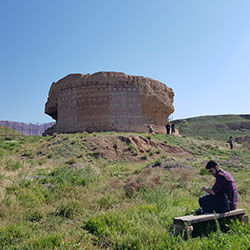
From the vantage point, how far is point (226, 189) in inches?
181

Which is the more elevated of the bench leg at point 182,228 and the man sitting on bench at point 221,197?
the man sitting on bench at point 221,197

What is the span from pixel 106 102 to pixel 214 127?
143 feet

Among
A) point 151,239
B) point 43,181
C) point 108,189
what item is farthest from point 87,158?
point 151,239

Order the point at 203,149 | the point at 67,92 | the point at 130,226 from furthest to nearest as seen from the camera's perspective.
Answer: the point at 67,92 < the point at 203,149 < the point at 130,226

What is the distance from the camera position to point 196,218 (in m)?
4.17

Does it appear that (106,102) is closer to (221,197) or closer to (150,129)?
(150,129)

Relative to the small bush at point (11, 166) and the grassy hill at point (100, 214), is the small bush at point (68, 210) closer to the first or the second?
the grassy hill at point (100, 214)

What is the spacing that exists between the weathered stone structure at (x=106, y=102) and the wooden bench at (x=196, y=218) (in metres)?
17.6

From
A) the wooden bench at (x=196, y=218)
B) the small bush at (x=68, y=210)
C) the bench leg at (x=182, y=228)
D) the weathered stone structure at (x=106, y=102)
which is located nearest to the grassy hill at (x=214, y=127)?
the weathered stone structure at (x=106, y=102)

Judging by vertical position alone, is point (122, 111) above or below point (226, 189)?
above

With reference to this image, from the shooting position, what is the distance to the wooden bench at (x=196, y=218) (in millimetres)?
4035

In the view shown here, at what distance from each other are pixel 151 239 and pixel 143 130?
19.3m

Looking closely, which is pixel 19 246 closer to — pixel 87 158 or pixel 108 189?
pixel 108 189

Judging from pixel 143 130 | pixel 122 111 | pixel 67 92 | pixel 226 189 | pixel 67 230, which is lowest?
pixel 67 230
